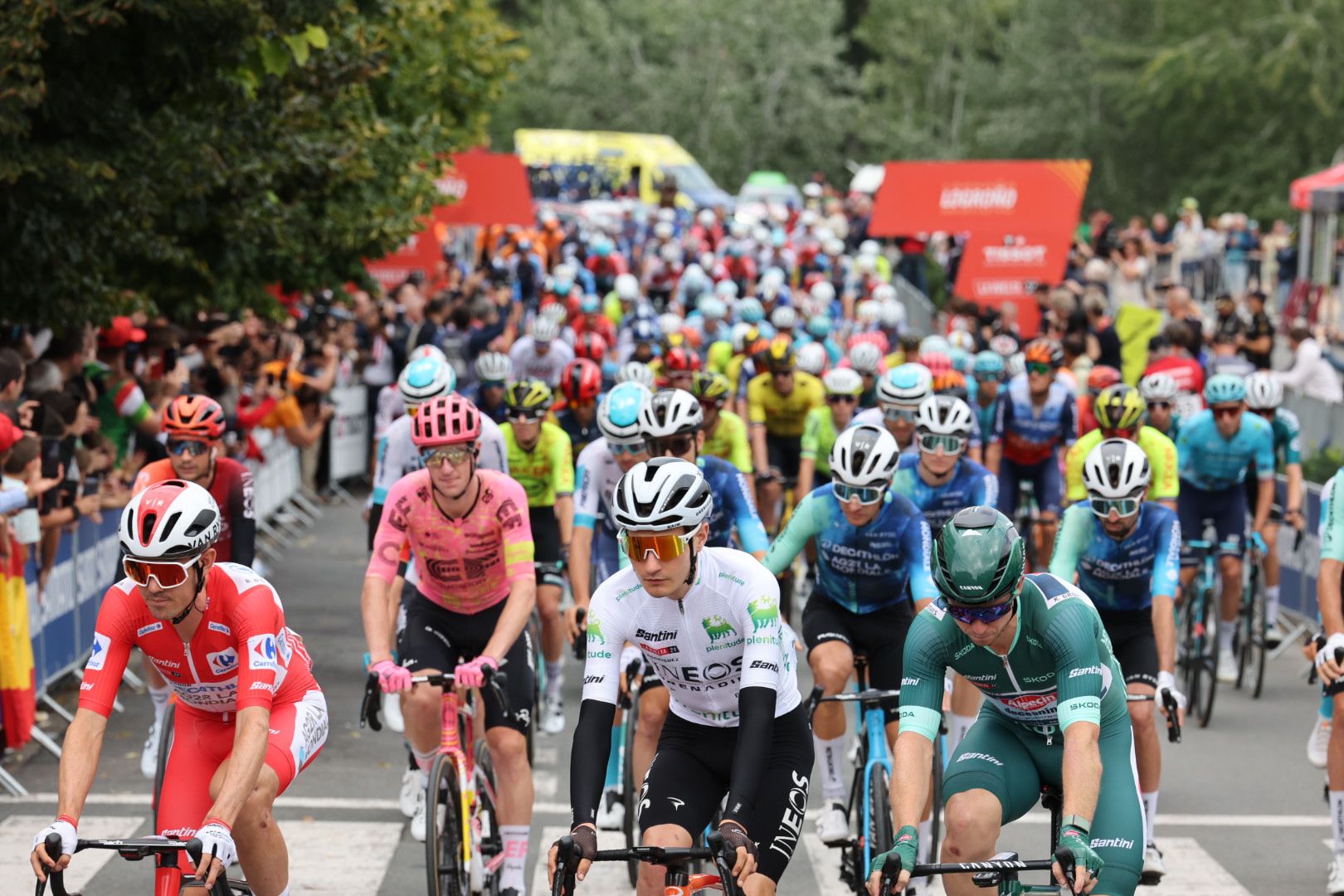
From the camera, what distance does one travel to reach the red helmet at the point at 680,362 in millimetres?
13836

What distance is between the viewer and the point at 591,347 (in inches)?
733

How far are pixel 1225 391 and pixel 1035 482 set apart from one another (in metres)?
2.67

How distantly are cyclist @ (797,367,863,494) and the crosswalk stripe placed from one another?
18.0 feet

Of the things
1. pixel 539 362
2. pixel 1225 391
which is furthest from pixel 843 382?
pixel 539 362

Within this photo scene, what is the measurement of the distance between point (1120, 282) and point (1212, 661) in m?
19.0

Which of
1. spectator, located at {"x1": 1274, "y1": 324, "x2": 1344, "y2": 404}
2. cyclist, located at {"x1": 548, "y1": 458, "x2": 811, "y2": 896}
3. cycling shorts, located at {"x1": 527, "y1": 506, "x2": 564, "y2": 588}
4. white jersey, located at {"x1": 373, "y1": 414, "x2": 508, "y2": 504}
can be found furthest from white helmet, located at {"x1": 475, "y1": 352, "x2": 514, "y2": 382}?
spectator, located at {"x1": 1274, "y1": 324, "x2": 1344, "y2": 404}

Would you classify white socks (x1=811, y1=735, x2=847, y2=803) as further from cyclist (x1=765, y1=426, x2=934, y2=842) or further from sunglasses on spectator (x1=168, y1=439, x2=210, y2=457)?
sunglasses on spectator (x1=168, y1=439, x2=210, y2=457)

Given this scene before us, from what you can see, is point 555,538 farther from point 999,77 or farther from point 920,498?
point 999,77

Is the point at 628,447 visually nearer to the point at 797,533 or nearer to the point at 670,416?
the point at 670,416

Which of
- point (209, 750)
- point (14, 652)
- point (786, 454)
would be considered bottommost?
point (14, 652)

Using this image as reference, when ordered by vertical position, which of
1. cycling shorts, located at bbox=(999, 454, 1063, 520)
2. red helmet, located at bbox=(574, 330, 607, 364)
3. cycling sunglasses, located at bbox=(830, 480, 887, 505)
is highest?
cycling sunglasses, located at bbox=(830, 480, 887, 505)

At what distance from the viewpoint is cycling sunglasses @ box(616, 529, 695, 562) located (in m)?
5.93

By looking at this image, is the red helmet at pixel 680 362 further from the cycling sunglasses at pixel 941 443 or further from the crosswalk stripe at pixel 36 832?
the crosswalk stripe at pixel 36 832

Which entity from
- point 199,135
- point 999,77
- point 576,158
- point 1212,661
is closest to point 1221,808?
point 1212,661
